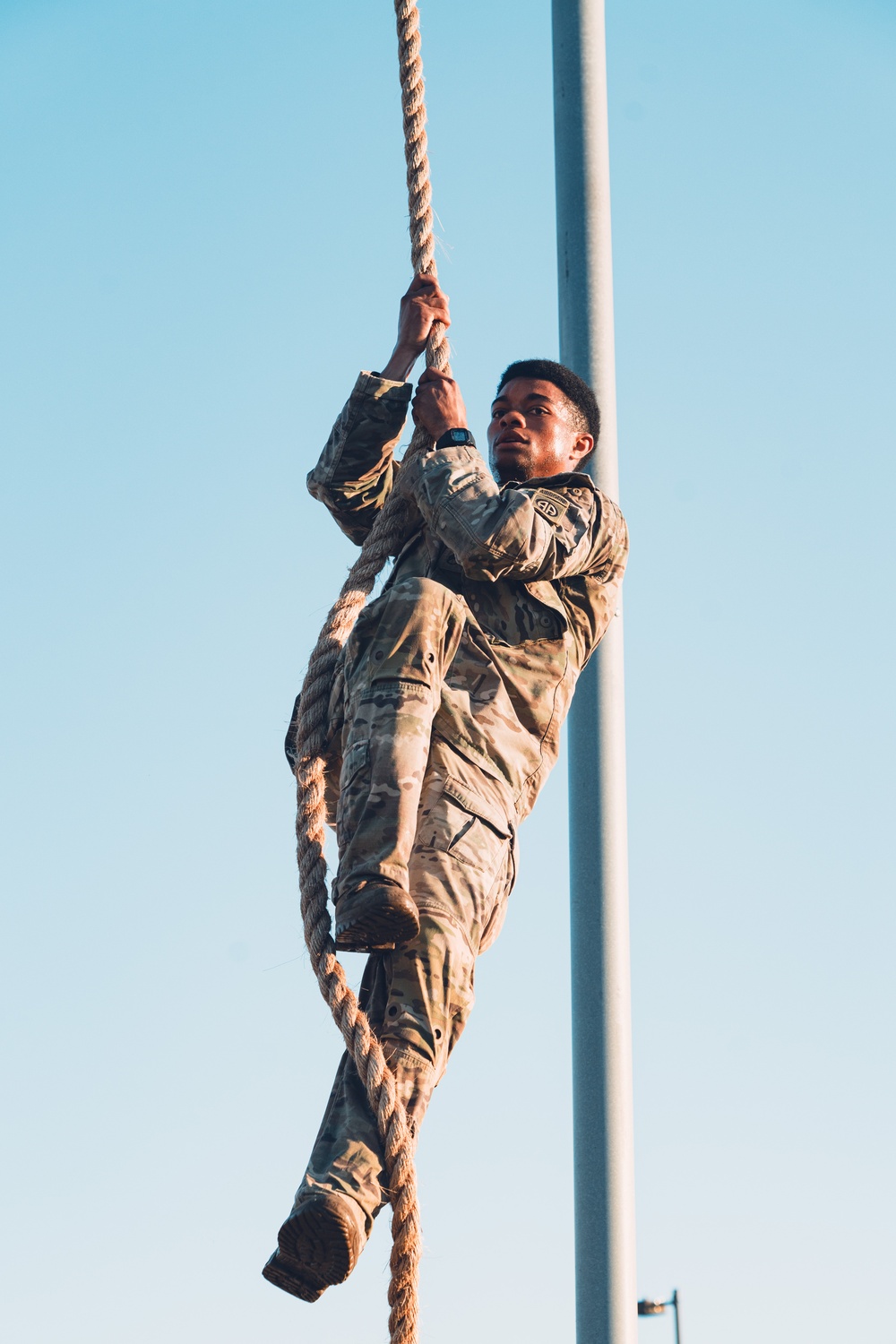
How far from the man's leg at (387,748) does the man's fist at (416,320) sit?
0.90m

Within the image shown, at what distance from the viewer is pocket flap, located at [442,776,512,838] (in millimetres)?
4570

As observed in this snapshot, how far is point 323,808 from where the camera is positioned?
4629 mm

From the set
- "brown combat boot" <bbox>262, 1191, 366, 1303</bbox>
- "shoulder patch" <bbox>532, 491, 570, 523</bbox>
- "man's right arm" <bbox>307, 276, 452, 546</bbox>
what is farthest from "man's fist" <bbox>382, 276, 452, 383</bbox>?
"brown combat boot" <bbox>262, 1191, 366, 1303</bbox>

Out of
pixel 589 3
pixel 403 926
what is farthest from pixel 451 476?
pixel 589 3

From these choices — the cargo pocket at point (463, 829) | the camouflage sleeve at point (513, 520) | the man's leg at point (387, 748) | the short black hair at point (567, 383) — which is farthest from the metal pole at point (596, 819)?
the man's leg at point (387, 748)

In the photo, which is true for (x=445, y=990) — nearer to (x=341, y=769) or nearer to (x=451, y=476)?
(x=341, y=769)

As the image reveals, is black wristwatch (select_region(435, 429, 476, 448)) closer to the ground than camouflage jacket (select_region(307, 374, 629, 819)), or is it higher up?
higher up

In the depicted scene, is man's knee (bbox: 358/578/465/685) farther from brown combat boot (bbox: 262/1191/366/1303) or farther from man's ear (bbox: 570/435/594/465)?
man's ear (bbox: 570/435/594/465)

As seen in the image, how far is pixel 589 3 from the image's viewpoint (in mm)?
6715

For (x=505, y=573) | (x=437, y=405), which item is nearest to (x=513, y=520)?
(x=505, y=573)

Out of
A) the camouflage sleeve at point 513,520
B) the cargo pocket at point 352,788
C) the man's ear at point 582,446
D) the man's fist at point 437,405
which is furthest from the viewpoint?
the man's ear at point 582,446

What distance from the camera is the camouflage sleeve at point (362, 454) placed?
5.27 m

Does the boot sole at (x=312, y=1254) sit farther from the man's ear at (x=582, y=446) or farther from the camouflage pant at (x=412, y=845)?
the man's ear at (x=582, y=446)

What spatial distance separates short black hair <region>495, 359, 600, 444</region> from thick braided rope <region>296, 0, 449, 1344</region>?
19.3 inches
